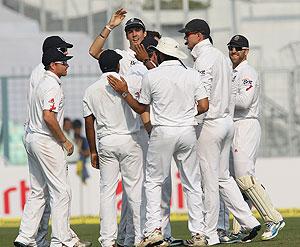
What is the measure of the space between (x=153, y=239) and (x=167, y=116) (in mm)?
1265

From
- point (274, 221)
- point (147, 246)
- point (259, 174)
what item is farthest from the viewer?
point (259, 174)

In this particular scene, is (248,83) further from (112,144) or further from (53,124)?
(53,124)

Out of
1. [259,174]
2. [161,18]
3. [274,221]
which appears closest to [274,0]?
[161,18]

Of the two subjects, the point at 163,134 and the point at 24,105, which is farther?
the point at 24,105

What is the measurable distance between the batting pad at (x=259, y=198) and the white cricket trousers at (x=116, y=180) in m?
1.55

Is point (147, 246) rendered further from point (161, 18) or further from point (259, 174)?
point (161, 18)

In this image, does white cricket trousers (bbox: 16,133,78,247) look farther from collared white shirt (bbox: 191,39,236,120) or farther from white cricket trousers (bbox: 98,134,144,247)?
collared white shirt (bbox: 191,39,236,120)

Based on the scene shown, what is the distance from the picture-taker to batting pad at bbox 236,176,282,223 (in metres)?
13.8

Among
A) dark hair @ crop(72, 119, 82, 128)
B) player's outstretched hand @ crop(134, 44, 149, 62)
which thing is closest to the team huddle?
player's outstretched hand @ crop(134, 44, 149, 62)

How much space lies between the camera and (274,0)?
1254 inches

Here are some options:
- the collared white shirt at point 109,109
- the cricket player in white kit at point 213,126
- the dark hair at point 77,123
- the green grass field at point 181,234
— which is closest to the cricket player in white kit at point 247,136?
the green grass field at point 181,234

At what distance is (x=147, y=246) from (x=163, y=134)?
1.16m

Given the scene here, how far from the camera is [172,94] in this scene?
12438 millimetres

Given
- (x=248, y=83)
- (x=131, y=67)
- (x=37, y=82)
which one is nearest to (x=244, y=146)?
(x=248, y=83)
